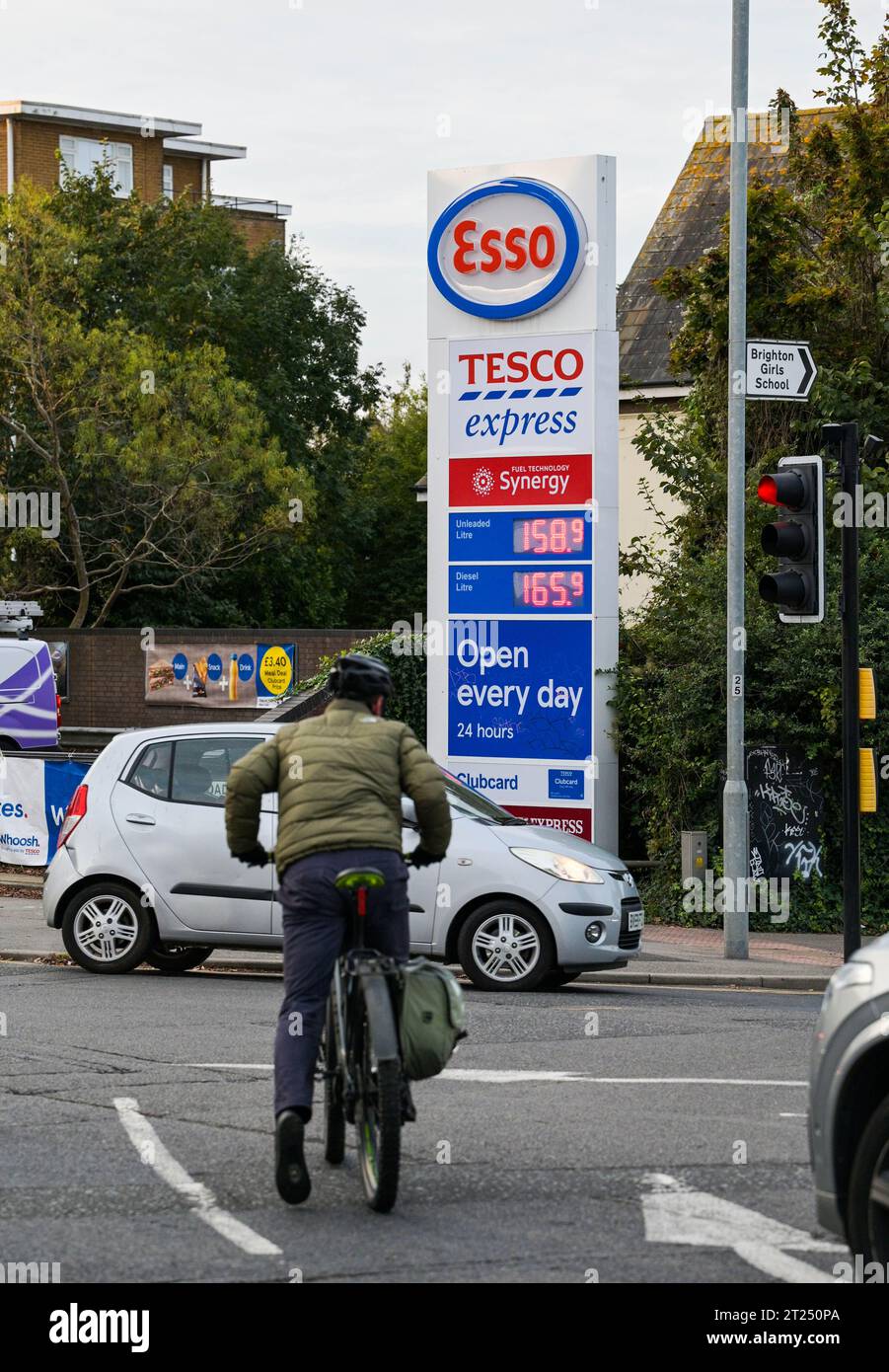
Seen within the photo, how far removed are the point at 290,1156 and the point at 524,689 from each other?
480 inches

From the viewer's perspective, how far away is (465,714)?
18250 mm

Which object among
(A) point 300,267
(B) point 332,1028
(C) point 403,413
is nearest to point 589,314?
A: (B) point 332,1028

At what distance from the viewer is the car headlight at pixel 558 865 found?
12328mm

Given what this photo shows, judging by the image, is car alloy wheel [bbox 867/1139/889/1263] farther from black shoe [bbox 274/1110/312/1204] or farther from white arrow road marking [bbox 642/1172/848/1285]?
black shoe [bbox 274/1110/312/1204]

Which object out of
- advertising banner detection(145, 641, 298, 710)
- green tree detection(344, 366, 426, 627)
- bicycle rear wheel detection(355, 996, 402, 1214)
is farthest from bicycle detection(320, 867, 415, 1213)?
green tree detection(344, 366, 426, 627)

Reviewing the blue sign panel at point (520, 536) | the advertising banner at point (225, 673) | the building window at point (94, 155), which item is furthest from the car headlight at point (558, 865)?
the building window at point (94, 155)

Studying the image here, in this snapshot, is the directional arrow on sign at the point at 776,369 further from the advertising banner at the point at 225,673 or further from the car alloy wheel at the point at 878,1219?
the advertising banner at the point at 225,673

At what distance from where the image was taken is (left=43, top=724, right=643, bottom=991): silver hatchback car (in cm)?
1232

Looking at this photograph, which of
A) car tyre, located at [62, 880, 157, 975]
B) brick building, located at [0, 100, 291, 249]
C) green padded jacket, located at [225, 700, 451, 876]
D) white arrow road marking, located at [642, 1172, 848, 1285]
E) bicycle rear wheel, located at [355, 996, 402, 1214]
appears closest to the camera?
white arrow road marking, located at [642, 1172, 848, 1285]

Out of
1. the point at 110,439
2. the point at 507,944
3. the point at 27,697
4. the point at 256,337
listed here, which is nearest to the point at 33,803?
the point at 27,697

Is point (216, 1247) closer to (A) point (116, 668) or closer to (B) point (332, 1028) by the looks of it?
(B) point (332, 1028)

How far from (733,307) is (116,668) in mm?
25137

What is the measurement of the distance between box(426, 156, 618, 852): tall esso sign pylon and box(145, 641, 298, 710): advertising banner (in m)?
17.8

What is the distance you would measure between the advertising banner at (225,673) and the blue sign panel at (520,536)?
17754 millimetres
